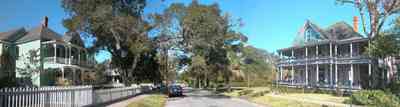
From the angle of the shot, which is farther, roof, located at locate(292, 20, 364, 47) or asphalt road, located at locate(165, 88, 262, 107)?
roof, located at locate(292, 20, 364, 47)

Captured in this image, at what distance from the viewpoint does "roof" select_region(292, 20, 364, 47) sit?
3328 cm

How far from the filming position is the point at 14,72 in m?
31.6

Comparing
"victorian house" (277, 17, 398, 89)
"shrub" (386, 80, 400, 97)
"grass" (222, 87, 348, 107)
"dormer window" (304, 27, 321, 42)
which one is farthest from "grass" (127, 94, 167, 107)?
"dormer window" (304, 27, 321, 42)

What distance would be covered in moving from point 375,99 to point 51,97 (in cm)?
1610

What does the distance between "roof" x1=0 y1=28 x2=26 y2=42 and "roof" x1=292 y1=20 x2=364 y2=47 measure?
29.5 meters

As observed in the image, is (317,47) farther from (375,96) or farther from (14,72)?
(14,72)

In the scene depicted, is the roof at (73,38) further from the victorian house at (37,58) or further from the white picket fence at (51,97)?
the white picket fence at (51,97)

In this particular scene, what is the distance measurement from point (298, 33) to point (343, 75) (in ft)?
22.0

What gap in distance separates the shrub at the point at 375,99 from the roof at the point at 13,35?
31.1 meters

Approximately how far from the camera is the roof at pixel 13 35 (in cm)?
3340

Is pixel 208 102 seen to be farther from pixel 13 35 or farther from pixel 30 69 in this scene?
pixel 13 35

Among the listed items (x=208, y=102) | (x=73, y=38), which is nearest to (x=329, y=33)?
(x=208, y=102)

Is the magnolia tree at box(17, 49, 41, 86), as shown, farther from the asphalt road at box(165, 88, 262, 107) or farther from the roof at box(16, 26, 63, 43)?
the asphalt road at box(165, 88, 262, 107)

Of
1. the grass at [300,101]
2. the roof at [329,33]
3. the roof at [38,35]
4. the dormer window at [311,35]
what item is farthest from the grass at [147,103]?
the dormer window at [311,35]
